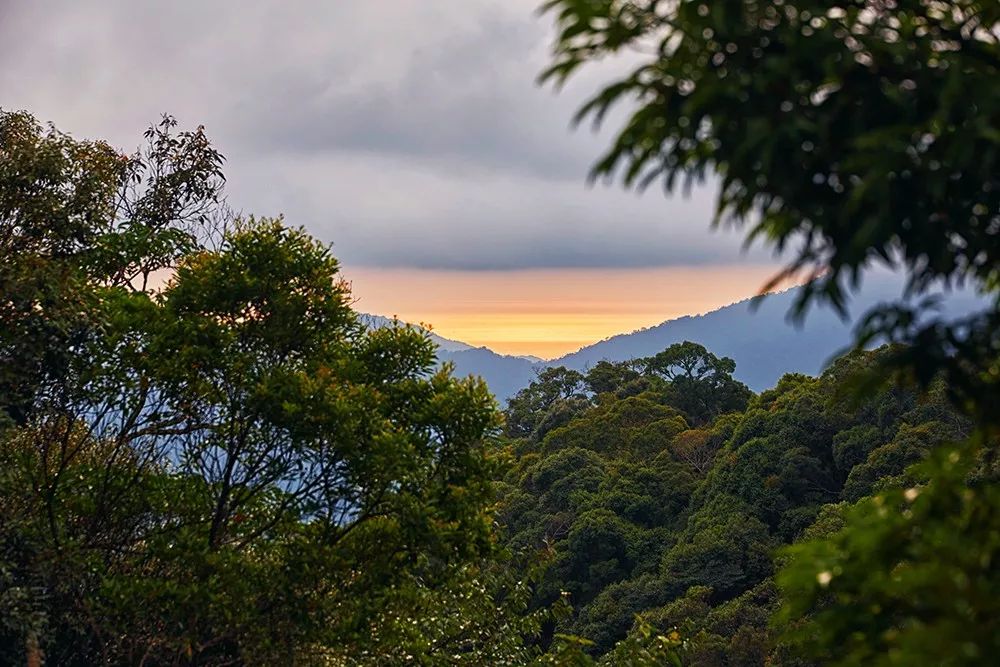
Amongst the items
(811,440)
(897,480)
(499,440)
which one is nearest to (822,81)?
(499,440)

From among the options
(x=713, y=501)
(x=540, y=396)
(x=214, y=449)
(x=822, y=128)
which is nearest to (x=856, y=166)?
(x=822, y=128)

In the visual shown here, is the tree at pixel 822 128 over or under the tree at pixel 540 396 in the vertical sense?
under

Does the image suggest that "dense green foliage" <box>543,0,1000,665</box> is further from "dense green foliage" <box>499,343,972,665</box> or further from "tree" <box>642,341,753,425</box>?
"tree" <box>642,341,753,425</box>

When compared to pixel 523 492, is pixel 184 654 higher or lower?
lower

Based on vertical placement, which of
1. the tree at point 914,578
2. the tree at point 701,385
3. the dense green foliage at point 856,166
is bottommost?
the tree at point 914,578

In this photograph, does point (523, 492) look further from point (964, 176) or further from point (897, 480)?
point (964, 176)

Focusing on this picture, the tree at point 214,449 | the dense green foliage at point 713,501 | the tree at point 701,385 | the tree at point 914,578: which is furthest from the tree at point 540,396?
the tree at point 914,578

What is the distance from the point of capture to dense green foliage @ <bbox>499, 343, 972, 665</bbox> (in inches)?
967

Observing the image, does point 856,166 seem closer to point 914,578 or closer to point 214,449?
point 914,578

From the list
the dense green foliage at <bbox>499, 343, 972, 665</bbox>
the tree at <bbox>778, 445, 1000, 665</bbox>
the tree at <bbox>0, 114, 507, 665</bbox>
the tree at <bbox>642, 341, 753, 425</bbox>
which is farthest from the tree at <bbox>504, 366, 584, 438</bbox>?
the tree at <bbox>778, 445, 1000, 665</bbox>

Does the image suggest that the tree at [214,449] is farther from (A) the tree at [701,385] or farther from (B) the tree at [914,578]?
(A) the tree at [701,385]

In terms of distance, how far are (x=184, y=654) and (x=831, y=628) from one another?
6.94 meters

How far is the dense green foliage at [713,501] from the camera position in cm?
2456

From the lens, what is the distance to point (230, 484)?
902 centimetres
